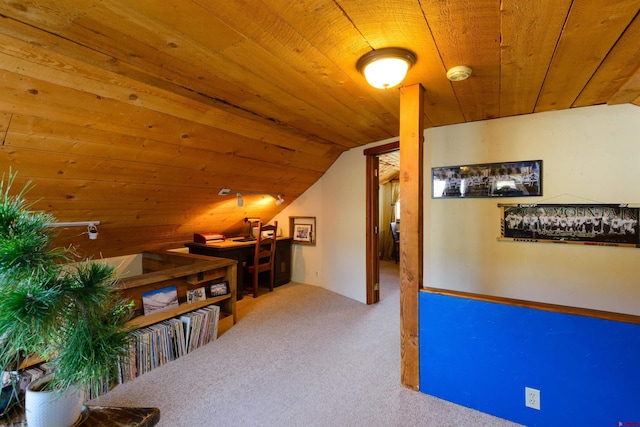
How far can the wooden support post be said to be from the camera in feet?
6.57

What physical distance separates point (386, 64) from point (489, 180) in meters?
1.73

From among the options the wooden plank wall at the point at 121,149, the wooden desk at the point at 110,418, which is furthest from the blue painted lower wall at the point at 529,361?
the wooden plank wall at the point at 121,149

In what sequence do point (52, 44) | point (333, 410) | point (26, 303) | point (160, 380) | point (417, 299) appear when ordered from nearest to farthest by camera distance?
point (26, 303) → point (52, 44) → point (333, 410) → point (417, 299) → point (160, 380)

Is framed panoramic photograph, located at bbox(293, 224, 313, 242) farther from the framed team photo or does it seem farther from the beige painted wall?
the framed team photo

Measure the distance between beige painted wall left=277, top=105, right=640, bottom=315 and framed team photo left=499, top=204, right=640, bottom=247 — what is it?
0.18 feet

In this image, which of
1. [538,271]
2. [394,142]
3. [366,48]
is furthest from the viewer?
[394,142]

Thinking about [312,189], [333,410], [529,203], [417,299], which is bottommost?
[333,410]

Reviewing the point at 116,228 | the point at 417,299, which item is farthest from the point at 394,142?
the point at 116,228

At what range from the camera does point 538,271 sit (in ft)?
8.35

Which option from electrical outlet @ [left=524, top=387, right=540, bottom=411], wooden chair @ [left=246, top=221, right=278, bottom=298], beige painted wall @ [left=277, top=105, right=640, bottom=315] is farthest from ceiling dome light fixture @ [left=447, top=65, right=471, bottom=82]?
wooden chair @ [left=246, top=221, right=278, bottom=298]

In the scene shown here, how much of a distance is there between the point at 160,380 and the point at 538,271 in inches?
126

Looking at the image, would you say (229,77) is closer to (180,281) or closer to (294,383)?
(180,281)

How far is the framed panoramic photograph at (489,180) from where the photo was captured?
2.56 m

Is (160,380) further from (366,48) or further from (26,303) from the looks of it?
(366,48)
